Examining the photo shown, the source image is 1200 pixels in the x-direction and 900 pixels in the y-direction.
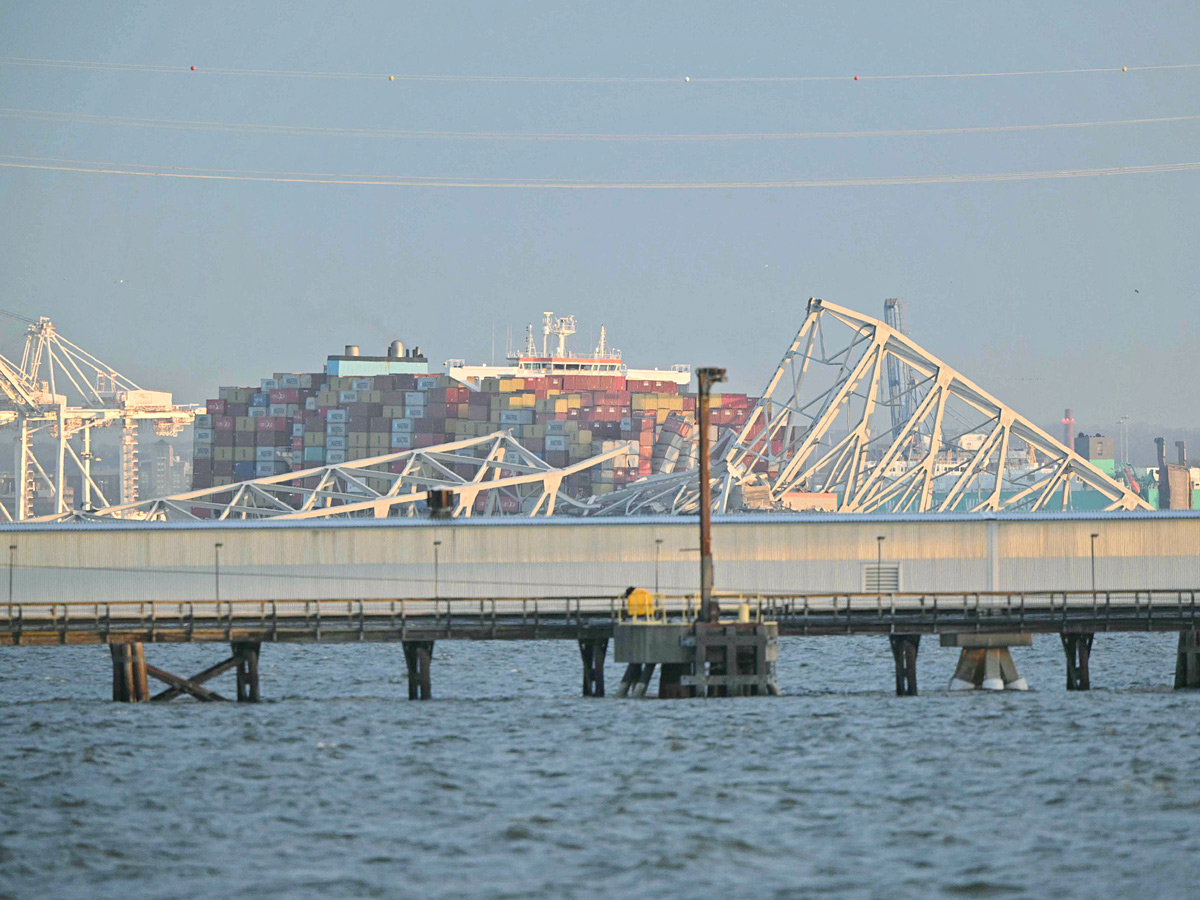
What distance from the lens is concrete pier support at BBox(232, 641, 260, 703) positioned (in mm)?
52938

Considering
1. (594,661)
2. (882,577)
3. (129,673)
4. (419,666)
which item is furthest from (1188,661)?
(129,673)

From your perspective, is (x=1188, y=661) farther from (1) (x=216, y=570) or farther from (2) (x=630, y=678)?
(1) (x=216, y=570)

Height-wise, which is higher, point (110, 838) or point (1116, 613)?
point (1116, 613)

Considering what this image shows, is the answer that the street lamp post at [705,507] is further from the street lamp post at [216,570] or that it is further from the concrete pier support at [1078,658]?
the street lamp post at [216,570]

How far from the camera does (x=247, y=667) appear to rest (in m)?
53.5

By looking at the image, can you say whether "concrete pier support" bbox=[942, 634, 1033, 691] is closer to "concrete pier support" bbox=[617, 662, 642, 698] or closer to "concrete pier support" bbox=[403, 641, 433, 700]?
"concrete pier support" bbox=[617, 662, 642, 698]

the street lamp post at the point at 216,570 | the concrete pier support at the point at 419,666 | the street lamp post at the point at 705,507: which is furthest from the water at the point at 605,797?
the street lamp post at the point at 216,570

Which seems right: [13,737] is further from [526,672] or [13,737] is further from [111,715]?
[526,672]

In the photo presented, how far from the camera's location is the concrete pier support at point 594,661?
2094 inches

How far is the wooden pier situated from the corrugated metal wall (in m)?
7.09

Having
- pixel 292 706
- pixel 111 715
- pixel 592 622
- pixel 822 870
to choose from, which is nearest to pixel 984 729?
pixel 592 622

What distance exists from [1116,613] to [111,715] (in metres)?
32.2

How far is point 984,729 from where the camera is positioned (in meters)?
46.9

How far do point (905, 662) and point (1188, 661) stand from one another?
1048cm
